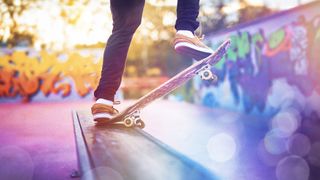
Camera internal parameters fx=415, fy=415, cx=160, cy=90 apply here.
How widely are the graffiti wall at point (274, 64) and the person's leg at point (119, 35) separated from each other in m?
5.02

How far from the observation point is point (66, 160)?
3.69 m

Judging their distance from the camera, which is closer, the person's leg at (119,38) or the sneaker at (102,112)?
the person's leg at (119,38)

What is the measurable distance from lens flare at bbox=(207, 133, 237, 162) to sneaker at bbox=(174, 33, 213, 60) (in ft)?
3.47

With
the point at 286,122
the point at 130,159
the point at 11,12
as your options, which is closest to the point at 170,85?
the point at 130,159

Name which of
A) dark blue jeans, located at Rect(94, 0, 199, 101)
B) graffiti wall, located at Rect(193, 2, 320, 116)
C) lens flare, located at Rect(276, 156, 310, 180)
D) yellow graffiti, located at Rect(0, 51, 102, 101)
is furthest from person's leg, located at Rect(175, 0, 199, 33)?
yellow graffiti, located at Rect(0, 51, 102, 101)

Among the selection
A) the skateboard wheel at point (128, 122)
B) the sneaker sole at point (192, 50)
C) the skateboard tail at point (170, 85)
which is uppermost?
the sneaker sole at point (192, 50)

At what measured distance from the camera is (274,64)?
28.3 feet

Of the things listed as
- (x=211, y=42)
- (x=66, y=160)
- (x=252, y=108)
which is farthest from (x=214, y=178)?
A: (x=211, y=42)

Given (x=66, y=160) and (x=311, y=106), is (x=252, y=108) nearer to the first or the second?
(x=311, y=106)

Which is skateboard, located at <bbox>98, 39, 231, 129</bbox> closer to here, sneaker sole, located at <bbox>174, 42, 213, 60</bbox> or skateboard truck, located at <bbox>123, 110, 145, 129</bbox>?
skateboard truck, located at <bbox>123, 110, 145, 129</bbox>

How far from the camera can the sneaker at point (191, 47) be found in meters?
2.94

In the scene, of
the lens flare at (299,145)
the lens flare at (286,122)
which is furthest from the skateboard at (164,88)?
the lens flare at (286,122)

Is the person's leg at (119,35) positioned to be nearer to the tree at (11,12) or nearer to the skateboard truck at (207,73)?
the skateboard truck at (207,73)

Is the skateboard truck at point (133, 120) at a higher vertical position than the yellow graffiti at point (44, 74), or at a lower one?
higher
